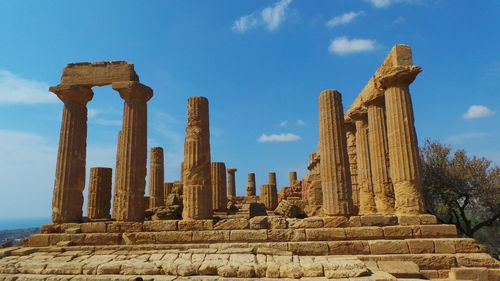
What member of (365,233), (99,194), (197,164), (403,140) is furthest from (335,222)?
(99,194)

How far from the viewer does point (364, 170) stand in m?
16.2

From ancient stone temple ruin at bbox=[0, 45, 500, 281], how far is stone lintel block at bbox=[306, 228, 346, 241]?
33 mm

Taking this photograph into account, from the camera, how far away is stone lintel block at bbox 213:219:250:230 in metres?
11.0

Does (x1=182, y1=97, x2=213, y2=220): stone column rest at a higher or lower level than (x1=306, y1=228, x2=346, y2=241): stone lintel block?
higher

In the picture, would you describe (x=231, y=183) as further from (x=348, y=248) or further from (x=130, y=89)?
(x=348, y=248)

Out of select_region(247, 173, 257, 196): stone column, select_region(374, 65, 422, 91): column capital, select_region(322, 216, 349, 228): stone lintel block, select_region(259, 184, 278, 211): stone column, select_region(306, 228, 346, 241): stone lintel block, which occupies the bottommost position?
select_region(306, 228, 346, 241): stone lintel block

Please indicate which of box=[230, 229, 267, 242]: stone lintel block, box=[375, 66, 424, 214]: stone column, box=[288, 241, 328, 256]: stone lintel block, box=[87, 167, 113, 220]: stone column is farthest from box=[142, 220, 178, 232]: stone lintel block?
box=[375, 66, 424, 214]: stone column

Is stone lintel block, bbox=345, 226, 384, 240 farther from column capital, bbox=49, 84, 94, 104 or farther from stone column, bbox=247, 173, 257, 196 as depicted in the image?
stone column, bbox=247, 173, 257, 196

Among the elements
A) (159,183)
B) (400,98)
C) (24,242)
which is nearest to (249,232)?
(400,98)

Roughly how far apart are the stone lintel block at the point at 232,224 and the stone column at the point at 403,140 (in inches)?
222

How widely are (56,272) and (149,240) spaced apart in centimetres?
309

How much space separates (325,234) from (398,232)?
236 centimetres

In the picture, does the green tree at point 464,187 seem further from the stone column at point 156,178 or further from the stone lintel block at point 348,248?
the stone column at point 156,178

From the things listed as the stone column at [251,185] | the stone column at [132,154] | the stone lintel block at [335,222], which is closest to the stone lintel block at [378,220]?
the stone lintel block at [335,222]
